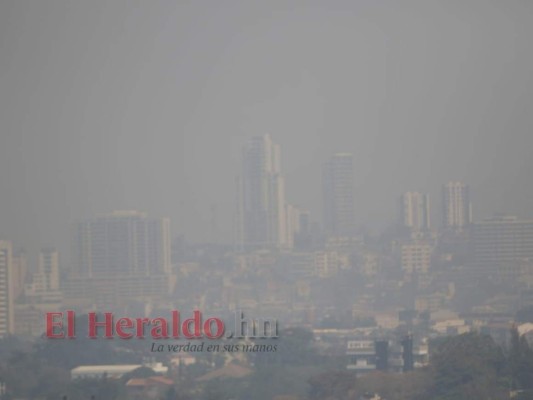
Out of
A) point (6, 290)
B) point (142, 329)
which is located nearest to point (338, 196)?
point (6, 290)

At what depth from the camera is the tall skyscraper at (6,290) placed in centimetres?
6338

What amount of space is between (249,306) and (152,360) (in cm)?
3379

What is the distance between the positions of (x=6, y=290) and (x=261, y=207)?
27335 millimetres

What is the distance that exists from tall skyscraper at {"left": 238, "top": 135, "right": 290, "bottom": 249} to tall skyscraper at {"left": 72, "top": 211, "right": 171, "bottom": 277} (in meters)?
9.31

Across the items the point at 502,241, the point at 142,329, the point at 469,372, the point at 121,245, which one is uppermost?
the point at 121,245

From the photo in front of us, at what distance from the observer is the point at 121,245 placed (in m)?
80.6

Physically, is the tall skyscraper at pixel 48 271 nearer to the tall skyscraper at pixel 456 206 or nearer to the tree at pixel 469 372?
the tall skyscraper at pixel 456 206

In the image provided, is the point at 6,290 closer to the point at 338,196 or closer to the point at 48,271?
the point at 48,271

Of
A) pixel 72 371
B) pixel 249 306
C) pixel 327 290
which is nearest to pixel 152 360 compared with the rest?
pixel 72 371

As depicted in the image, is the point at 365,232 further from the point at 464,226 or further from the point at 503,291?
the point at 503,291

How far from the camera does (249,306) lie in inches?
2940

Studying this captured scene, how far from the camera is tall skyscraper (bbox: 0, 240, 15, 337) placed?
63.4 m

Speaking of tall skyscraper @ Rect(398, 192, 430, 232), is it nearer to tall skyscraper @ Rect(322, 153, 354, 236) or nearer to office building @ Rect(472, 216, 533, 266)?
tall skyscraper @ Rect(322, 153, 354, 236)

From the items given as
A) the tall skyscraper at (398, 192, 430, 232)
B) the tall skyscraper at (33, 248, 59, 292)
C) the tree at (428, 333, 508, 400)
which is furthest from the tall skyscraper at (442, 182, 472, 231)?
the tree at (428, 333, 508, 400)
